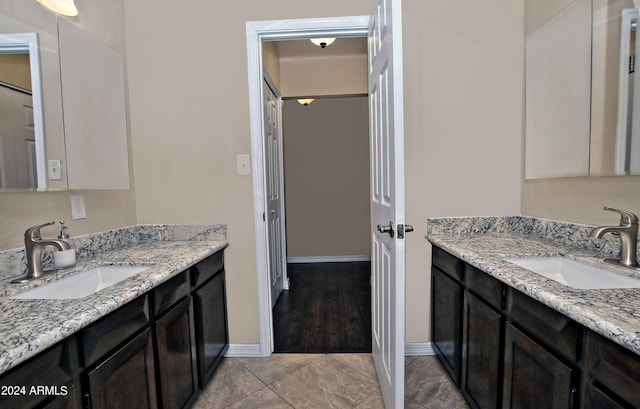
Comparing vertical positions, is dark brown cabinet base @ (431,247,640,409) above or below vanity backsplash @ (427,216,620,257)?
below

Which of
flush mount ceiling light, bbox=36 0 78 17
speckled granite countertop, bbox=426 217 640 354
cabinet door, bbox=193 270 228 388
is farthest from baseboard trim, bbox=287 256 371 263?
flush mount ceiling light, bbox=36 0 78 17

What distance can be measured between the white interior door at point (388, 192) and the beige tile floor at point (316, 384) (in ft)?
0.54

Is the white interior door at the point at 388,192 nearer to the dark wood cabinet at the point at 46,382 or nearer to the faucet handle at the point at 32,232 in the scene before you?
the dark wood cabinet at the point at 46,382

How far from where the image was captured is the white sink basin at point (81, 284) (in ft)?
3.62

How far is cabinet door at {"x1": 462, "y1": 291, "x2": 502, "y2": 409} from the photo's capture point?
3.93ft

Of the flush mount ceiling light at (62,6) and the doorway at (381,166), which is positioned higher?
the flush mount ceiling light at (62,6)

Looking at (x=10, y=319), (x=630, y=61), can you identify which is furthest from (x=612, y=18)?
(x=10, y=319)

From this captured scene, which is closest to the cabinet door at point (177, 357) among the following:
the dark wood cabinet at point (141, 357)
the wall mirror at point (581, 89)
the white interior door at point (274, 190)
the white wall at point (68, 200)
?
the dark wood cabinet at point (141, 357)

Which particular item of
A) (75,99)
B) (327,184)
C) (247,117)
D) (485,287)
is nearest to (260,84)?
(247,117)

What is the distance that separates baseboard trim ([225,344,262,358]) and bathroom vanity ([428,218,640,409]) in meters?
1.18

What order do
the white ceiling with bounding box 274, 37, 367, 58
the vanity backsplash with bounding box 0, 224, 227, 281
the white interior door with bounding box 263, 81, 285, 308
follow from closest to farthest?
the vanity backsplash with bounding box 0, 224, 227, 281
the white interior door with bounding box 263, 81, 285, 308
the white ceiling with bounding box 274, 37, 367, 58

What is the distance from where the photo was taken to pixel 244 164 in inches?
77.1

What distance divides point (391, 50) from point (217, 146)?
124 cm

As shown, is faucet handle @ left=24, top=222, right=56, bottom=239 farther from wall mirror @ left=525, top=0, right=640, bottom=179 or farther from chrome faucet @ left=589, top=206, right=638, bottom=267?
wall mirror @ left=525, top=0, right=640, bottom=179
